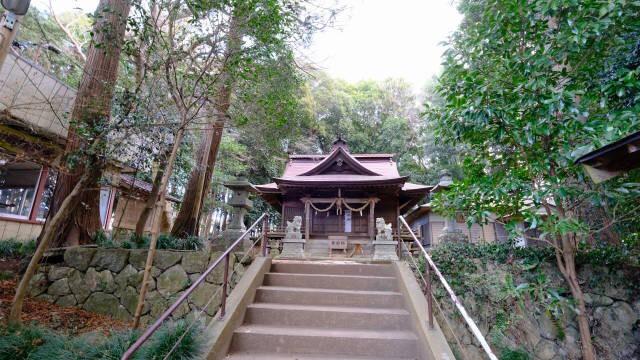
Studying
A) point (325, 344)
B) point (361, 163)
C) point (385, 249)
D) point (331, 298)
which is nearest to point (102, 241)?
point (331, 298)

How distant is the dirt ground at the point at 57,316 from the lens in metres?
4.20

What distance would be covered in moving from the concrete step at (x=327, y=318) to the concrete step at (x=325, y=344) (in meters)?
0.35

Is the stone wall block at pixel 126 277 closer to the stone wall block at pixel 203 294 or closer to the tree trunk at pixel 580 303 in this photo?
the stone wall block at pixel 203 294

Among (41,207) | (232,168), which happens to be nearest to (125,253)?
(41,207)

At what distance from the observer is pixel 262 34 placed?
456 centimetres

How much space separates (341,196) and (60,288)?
8.70 metres

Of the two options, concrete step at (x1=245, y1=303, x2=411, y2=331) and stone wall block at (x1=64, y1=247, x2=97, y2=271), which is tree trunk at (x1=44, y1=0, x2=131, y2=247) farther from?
→ concrete step at (x1=245, y1=303, x2=411, y2=331)

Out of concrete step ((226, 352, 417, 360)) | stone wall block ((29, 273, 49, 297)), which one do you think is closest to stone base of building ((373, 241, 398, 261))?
concrete step ((226, 352, 417, 360))

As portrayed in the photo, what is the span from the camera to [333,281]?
4.82m

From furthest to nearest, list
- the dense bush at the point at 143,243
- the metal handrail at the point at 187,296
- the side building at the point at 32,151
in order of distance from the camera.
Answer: the dense bush at the point at 143,243
the side building at the point at 32,151
the metal handrail at the point at 187,296

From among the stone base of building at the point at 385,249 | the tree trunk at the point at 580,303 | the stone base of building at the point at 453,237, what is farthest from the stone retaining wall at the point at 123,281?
the stone base of building at the point at 453,237

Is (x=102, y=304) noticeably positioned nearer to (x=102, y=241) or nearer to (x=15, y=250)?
(x=102, y=241)

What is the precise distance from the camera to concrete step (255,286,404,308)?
14.1ft

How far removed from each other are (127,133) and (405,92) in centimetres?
2296
